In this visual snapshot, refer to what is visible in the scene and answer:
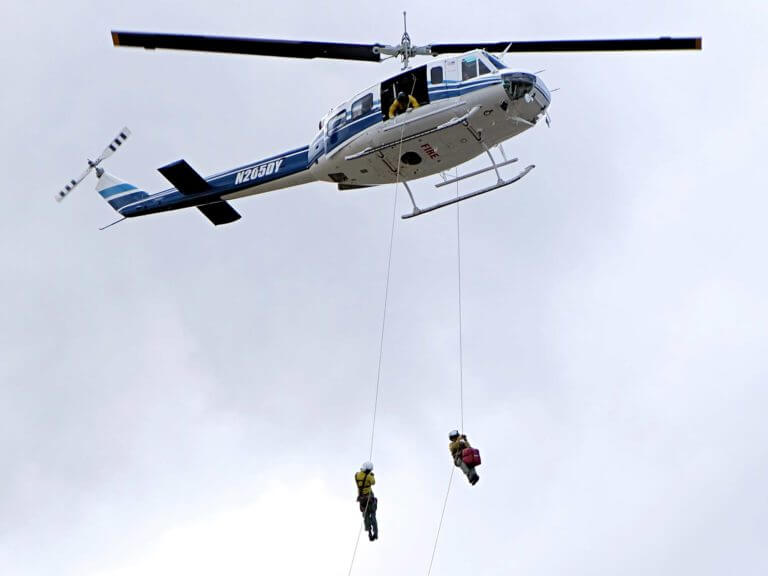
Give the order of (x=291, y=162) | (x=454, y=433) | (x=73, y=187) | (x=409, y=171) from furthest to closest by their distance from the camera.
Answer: (x=73, y=187) < (x=291, y=162) < (x=409, y=171) < (x=454, y=433)

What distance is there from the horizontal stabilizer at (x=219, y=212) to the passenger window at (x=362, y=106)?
596 centimetres

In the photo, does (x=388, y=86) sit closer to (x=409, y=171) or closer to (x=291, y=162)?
(x=409, y=171)

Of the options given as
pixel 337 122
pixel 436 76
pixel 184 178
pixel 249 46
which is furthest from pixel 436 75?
pixel 184 178

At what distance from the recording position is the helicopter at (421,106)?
85.6 feet

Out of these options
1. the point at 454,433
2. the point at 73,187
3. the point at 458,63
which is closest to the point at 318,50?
the point at 458,63

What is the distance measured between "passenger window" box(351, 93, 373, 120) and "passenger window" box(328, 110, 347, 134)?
0.32 metres

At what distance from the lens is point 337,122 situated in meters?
27.9

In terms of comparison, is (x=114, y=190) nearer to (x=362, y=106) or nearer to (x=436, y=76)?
(x=362, y=106)

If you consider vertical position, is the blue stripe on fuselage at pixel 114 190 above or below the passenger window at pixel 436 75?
above

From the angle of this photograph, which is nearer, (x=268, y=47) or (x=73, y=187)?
(x=268, y=47)

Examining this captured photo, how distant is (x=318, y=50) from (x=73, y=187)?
11.3 meters

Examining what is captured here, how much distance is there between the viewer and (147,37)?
1030 inches

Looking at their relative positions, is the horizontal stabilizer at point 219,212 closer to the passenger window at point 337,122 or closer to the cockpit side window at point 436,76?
the passenger window at point 337,122

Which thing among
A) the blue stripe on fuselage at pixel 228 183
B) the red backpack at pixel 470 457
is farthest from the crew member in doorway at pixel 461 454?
the blue stripe on fuselage at pixel 228 183
